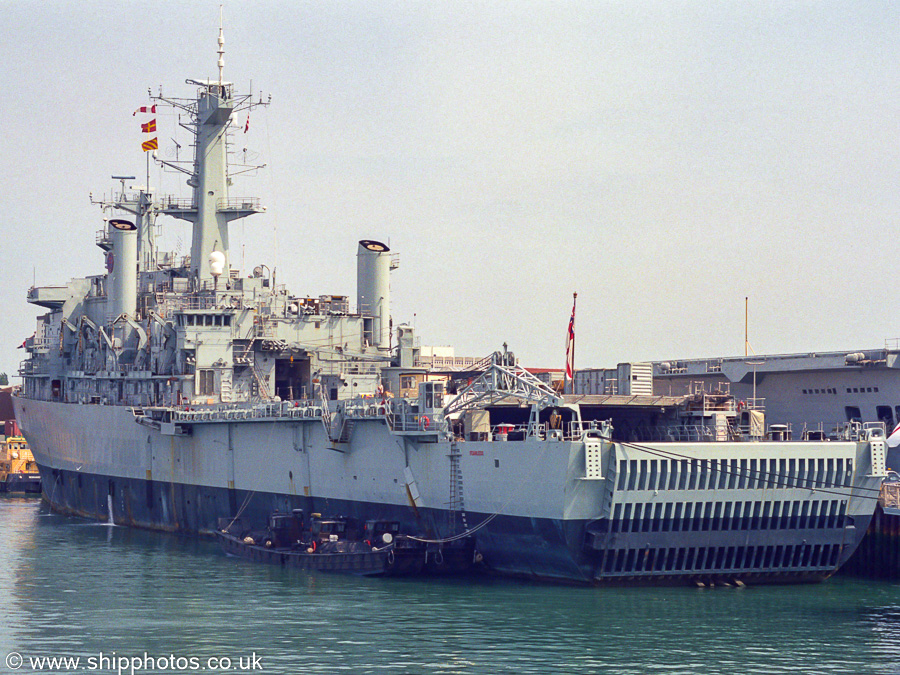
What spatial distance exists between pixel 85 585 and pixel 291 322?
72.1ft

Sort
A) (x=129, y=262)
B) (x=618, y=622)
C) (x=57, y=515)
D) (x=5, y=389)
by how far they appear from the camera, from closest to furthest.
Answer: (x=618, y=622) < (x=129, y=262) < (x=57, y=515) < (x=5, y=389)

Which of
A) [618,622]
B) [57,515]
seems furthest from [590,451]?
[57,515]

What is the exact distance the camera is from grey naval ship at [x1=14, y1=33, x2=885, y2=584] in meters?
40.1

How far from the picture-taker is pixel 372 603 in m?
38.2

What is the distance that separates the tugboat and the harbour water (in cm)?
4213

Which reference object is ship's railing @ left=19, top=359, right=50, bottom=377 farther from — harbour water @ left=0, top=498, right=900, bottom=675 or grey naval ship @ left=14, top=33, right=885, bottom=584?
harbour water @ left=0, top=498, right=900, bottom=675

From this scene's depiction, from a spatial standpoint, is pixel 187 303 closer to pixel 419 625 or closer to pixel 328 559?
pixel 328 559

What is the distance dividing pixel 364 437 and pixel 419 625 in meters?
14.4

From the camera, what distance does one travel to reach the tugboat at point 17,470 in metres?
86.4

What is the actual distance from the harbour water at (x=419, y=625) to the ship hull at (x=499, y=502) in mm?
856

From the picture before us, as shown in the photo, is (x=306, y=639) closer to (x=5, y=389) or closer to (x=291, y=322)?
(x=291, y=322)

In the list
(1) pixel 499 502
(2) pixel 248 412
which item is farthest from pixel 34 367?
(1) pixel 499 502

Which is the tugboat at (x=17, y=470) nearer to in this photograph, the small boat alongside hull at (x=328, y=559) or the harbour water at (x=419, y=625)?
the small boat alongside hull at (x=328, y=559)

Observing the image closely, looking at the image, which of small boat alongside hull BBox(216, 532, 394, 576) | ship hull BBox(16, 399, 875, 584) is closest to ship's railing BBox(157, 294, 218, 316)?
ship hull BBox(16, 399, 875, 584)
